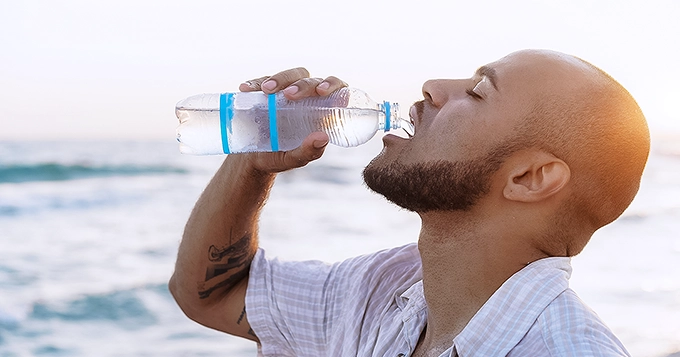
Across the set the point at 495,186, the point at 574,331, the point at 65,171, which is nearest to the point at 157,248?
the point at 65,171

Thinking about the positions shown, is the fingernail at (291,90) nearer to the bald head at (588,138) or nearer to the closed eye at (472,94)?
the closed eye at (472,94)

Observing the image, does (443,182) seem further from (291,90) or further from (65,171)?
(65,171)

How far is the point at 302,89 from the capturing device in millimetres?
2555

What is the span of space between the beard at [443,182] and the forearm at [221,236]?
2.01 feet

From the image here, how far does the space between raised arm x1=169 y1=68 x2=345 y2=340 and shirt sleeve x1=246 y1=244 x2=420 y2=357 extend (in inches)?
2.7

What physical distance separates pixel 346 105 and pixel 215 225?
62 cm

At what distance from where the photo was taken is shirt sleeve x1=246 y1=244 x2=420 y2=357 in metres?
2.71

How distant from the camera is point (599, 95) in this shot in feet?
7.70

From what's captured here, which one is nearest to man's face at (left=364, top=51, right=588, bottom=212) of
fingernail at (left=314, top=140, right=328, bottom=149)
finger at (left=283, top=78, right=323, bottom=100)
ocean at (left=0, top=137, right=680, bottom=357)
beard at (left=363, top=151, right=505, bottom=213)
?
beard at (left=363, top=151, right=505, bottom=213)

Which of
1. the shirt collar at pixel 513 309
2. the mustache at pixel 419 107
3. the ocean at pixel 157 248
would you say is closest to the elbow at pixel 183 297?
the mustache at pixel 419 107

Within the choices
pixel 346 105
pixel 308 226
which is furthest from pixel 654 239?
pixel 346 105

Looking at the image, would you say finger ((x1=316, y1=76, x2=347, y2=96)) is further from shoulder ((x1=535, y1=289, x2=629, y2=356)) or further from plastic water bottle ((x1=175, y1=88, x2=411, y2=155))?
shoulder ((x1=535, y1=289, x2=629, y2=356))

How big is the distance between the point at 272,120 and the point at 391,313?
737mm

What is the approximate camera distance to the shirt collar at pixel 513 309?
6.84ft
